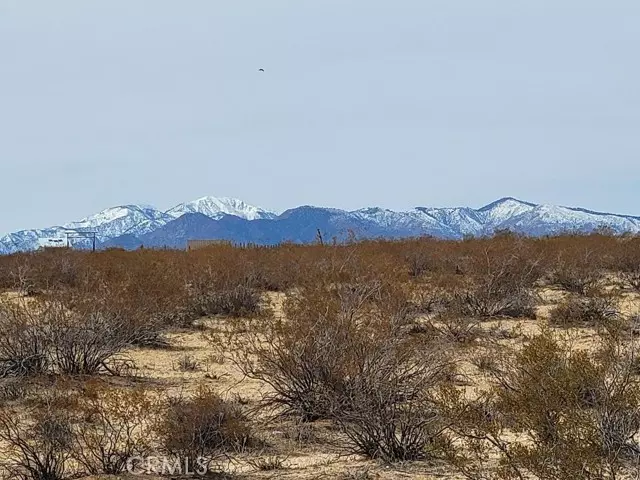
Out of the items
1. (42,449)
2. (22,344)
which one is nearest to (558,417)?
(42,449)

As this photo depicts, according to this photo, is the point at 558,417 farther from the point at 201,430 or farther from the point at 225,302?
the point at 225,302

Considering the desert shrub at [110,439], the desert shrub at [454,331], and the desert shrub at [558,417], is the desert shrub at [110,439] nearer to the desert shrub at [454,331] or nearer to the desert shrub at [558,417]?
the desert shrub at [558,417]

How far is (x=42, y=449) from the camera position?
19.3ft

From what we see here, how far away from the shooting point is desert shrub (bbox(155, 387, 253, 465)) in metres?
6.17

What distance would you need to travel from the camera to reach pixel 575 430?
15.6 ft

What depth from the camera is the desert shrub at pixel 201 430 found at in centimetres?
617

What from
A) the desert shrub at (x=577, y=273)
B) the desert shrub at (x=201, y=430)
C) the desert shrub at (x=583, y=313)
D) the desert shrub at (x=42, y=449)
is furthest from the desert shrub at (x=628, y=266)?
the desert shrub at (x=42, y=449)

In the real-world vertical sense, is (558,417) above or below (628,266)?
below

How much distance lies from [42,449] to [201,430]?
1.24m

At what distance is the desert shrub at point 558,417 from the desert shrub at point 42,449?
3009 millimetres

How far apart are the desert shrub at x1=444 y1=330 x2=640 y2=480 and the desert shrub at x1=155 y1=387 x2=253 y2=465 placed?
6.65 ft

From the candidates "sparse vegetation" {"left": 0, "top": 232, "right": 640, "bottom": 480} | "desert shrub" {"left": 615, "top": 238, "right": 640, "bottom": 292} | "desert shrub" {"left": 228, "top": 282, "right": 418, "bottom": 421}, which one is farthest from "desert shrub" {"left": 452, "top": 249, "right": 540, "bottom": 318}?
"desert shrub" {"left": 228, "top": 282, "right": 418, "bottom": 421}

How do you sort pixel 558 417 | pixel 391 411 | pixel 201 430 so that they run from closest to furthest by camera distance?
pixel 558 417
pixel 201 430
pixel 391 411

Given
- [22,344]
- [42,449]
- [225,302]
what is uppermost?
[22,344]
